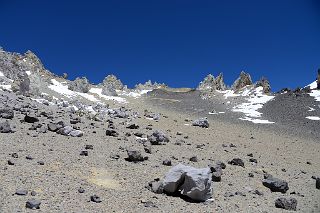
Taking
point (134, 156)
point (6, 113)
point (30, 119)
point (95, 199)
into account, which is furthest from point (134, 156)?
point (6, 113)

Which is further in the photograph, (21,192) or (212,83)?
(212,83)

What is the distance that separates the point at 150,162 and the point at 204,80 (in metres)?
94.5

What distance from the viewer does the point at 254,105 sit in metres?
53.4

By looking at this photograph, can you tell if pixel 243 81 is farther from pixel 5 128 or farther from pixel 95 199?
pixel 95 199

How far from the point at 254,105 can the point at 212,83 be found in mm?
Answer: 49443

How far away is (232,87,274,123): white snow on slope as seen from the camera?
43981mm

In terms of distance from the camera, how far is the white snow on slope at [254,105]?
4398 cm

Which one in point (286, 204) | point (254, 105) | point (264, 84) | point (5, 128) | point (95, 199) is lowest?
point (95, 199)

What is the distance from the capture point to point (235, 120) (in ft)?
133

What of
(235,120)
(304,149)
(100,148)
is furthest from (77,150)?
(235,120)

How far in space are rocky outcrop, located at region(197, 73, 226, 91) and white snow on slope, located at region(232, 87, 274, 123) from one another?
3033 centimetres

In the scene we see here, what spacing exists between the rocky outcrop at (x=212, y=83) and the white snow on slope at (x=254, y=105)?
30.3 metres

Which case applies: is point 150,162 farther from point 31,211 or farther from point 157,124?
point 157,124

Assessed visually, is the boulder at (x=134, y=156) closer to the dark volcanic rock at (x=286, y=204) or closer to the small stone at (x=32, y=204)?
the dark volcanic rock at (x=286, y=204)
